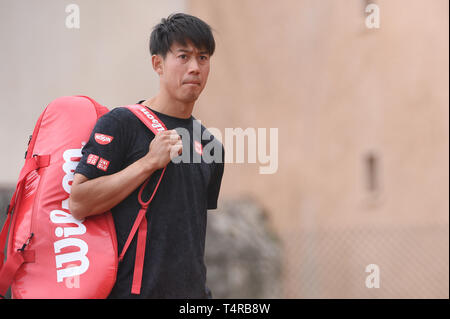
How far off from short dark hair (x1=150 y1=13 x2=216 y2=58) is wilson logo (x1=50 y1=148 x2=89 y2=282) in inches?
24.6

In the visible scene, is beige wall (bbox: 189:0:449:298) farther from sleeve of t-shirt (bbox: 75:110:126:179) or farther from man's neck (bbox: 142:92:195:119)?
sleeve of t-shirt (bbox: 75:110:126:179)

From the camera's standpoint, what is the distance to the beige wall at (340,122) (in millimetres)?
10938

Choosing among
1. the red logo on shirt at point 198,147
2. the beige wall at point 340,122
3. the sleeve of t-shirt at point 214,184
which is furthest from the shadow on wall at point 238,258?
the red logo on shirt at point 198,147

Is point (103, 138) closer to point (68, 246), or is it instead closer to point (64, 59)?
point (68, 246)

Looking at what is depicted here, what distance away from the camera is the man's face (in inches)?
87.7

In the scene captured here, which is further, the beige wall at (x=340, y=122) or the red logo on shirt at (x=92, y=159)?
the beige wall at (x=340, y=122)

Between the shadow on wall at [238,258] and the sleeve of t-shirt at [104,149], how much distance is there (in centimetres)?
710

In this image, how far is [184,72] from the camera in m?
2.23

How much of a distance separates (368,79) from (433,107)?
133cm

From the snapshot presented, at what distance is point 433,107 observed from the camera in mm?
11375

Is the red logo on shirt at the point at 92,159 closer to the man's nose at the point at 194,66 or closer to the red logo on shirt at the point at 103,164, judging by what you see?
the red logo on shirt at the point at 103,164

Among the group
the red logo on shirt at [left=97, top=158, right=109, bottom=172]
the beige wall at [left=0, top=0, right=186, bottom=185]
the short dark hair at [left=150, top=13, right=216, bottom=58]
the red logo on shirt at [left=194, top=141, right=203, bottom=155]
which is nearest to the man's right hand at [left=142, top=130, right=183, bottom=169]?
the red logo on shirt at [left=97, top=158, right=109, bottom=172]
